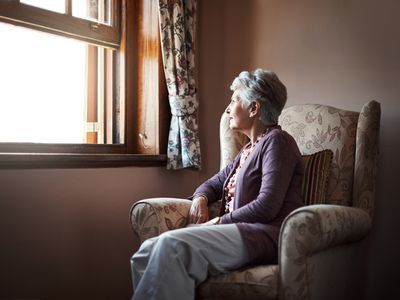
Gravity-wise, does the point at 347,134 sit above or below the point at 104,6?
below

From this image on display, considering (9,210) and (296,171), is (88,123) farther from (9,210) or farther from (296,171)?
(296,171)

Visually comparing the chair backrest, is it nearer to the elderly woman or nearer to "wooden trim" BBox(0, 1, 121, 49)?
the elderly woman

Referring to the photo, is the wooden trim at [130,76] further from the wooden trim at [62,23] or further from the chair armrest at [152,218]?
the chair armrest at [152,218]

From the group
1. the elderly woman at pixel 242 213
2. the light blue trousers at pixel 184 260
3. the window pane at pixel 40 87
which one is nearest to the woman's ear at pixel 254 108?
the elderly woman at pixel 242 213

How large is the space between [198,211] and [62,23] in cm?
110

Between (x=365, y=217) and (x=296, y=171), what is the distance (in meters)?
0.32

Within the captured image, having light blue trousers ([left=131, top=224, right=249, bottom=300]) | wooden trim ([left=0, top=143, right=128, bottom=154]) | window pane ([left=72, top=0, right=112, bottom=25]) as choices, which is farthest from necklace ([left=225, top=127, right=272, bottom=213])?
window pane ([left=72, top=0, right=112, bottom=25])

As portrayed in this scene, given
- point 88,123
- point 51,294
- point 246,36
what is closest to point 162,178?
point 88,123

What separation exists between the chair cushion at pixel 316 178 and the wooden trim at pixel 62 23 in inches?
48.5

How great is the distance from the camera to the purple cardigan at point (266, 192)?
1.59m

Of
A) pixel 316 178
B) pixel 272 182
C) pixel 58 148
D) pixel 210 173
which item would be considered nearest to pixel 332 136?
pixel 316 178

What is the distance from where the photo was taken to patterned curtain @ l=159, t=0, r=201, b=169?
2.37m

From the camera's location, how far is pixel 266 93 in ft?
6.00

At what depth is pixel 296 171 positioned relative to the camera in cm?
173
